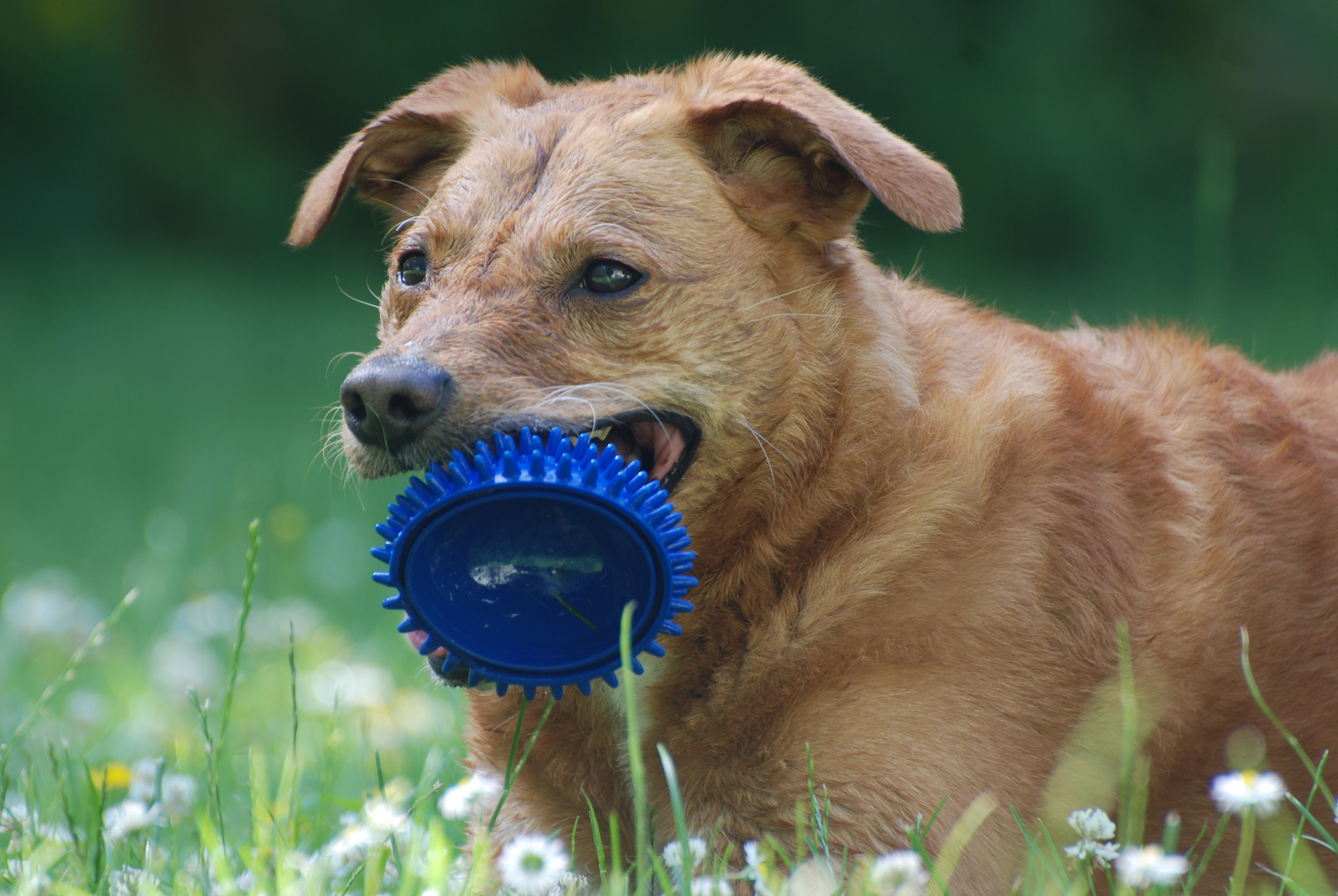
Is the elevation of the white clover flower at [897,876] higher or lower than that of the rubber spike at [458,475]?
lower

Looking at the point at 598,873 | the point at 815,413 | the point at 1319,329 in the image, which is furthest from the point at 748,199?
the point at 1319,329

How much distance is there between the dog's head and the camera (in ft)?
8.30

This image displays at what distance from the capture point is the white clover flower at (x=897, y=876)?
1998mm

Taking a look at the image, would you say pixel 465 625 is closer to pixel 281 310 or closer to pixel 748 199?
pixel 748 199

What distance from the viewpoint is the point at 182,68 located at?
44.4 feet

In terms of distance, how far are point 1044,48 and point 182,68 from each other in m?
8.49

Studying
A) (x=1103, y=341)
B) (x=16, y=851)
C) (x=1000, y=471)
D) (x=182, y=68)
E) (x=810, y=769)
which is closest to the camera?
→ (x=810, y=769)

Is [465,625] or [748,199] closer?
[465,625]

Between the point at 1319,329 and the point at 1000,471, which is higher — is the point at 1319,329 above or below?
above

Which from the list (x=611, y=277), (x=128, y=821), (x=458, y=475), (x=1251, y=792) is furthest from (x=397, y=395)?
(x=1251, y=792)

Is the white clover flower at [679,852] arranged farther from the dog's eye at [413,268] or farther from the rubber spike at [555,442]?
the dog's eye at [413,268]

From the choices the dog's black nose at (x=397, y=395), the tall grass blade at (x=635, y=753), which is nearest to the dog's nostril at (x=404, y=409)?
the dog's black nose at (x=397, y=395)

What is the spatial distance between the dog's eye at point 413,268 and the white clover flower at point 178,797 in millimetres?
1212

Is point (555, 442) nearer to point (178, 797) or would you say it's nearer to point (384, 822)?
point (384, 822)
